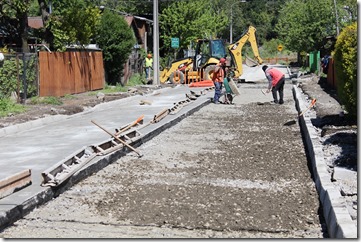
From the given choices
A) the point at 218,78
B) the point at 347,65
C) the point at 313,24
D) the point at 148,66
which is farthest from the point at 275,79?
the point at 313,24

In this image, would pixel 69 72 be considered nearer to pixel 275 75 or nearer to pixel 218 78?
pixel 218 78

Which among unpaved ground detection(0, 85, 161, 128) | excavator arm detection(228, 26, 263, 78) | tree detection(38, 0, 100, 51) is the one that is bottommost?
→ unpaved ground detection(0, 85, 161, 128)

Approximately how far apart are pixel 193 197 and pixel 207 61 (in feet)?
91.4

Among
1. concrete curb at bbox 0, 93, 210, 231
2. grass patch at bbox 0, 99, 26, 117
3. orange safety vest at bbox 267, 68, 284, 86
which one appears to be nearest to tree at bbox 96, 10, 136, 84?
orange safety vest at bbox 267, 68, 284, 86

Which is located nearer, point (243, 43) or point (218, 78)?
point (218, 78)

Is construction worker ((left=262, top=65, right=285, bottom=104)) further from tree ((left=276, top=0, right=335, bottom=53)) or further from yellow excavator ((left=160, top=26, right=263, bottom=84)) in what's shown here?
tree ((left=276, top=0, right=335, bottom=53))

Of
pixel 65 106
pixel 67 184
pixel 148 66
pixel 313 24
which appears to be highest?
pixel 313 24

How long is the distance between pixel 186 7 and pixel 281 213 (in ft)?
164

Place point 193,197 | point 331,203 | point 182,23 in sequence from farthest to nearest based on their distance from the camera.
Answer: point 182,23 < point 193,197 < point 331,203

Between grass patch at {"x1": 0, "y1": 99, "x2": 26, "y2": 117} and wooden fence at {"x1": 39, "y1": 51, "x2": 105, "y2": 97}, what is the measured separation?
3.91 m

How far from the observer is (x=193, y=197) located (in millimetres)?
8180

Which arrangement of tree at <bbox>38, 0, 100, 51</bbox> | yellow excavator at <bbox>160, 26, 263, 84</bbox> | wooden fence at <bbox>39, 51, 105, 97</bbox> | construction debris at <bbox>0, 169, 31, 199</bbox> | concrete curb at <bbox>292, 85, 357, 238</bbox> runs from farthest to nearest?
yellow excavator at <bbox>160, 26, 263, 84</bbox>, tree at <bbox>38, 0, 100, 51</bbox>, wooden fence at <bbox>39, 51, 105, 97</bbox>, construction debris at <bbox>0, 169, 31, 199</bbox>, concrete curb at <bbox>292, 85, 357, 238</bbox>

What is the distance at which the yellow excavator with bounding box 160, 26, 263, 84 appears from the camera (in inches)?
1362

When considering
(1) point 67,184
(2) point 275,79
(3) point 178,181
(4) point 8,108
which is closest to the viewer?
(1) point 67,184
